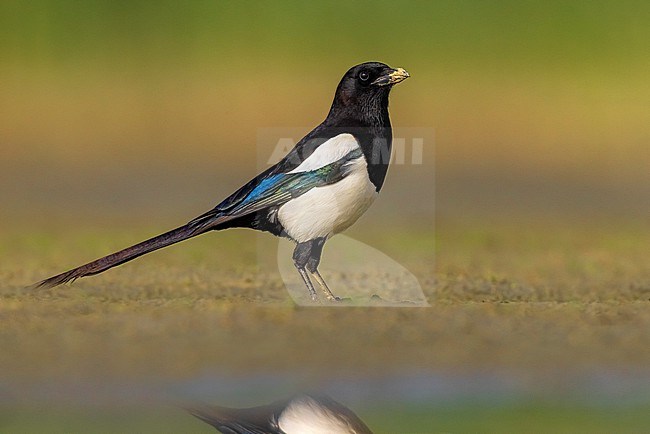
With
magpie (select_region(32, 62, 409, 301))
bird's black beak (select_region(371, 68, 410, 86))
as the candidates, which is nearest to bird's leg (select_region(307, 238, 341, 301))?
magpie (select_region(32, 62, 409, 301))

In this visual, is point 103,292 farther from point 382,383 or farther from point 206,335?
point 382,383

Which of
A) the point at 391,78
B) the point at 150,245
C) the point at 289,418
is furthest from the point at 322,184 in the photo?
the point at 289,418

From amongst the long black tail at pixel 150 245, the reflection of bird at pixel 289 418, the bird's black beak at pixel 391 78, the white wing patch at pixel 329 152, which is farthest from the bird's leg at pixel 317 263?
the reflection of bird at pixel 289 418

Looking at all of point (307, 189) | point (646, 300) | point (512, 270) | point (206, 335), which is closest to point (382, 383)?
point (206, 335)

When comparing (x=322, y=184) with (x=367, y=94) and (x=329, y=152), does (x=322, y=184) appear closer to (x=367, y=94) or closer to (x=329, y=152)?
(x=329, y=152)

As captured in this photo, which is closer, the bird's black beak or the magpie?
the magpie

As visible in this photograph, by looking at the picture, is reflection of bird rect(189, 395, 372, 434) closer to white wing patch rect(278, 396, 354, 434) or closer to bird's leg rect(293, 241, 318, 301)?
white wing patch rect(278, 396, 354, 434)
